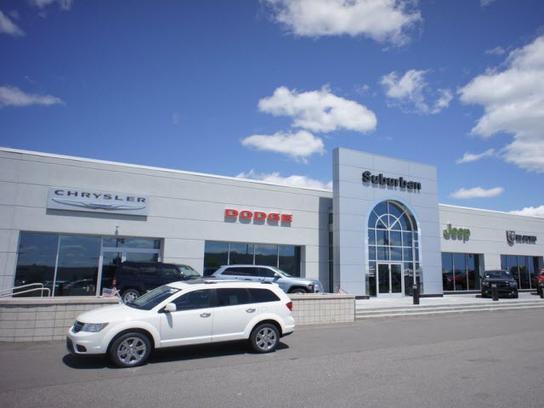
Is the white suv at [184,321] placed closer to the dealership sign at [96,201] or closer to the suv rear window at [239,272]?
the suv rear window at [239,272]

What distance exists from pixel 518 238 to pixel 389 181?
54.0 ft

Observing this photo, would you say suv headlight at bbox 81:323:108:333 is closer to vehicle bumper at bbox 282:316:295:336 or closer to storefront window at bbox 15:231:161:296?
vehicle bumper at bbox 282:316:295:336

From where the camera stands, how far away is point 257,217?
2278 cm

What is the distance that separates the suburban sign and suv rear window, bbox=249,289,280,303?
2391 cm

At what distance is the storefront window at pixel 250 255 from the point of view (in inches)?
851

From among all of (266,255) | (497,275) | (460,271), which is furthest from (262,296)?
(460,271)

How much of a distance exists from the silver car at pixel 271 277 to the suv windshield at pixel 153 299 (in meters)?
9.10

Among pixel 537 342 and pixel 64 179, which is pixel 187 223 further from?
pixel 537 342

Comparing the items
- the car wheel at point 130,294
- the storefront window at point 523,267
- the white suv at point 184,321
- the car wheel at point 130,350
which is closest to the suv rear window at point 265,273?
the car wheel at point 130,294

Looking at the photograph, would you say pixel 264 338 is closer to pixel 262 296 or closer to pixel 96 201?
pixel 262 296

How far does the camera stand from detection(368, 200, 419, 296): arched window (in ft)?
82.1

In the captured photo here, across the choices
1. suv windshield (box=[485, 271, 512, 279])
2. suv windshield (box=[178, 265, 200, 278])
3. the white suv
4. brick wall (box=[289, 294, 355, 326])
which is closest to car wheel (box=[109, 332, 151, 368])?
the white suv

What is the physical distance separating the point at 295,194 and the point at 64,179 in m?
11.9

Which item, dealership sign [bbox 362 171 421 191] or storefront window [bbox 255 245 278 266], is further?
dealership sign [bbox 362 171 421 191]
